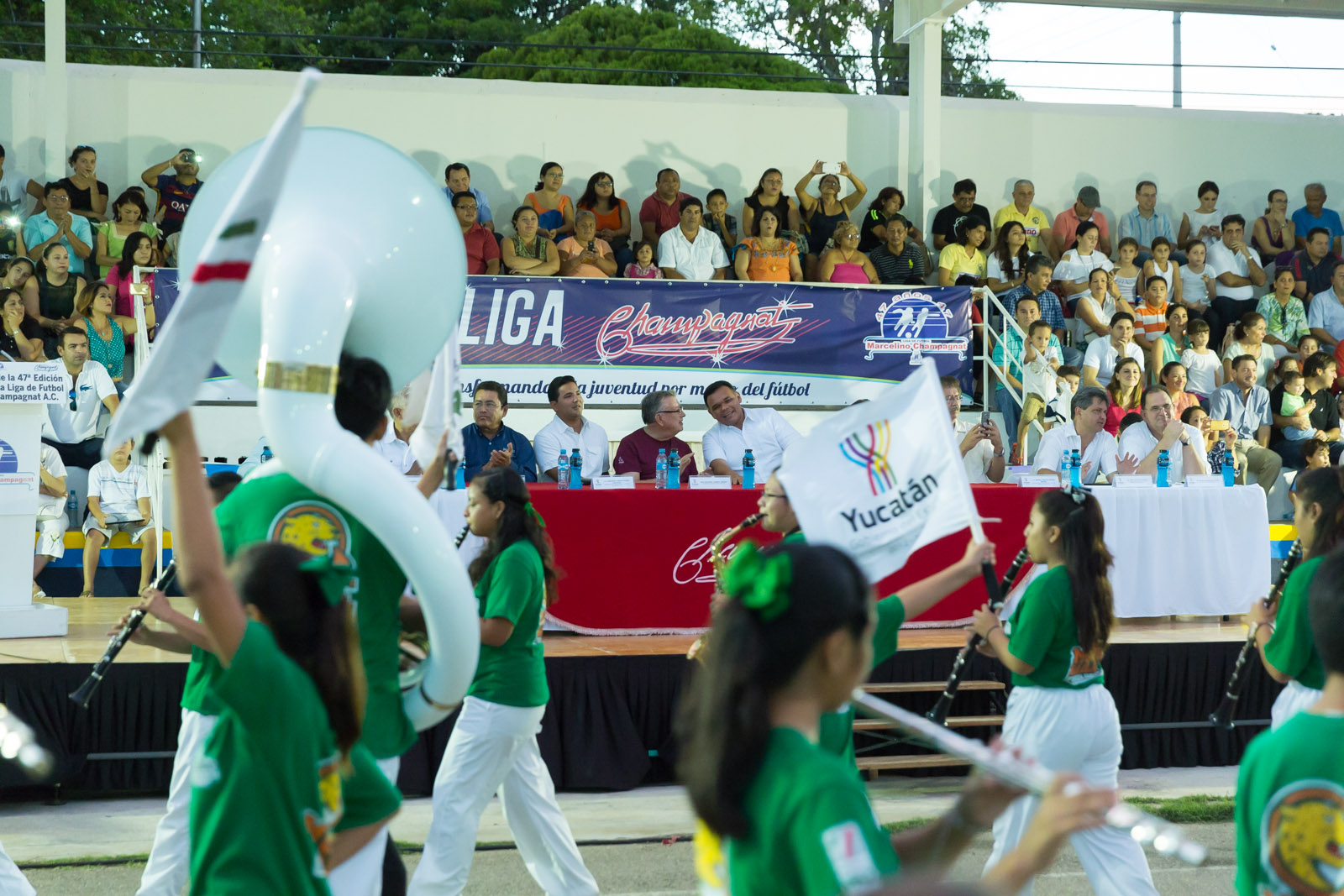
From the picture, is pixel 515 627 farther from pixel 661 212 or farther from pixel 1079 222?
pixel 1079 222

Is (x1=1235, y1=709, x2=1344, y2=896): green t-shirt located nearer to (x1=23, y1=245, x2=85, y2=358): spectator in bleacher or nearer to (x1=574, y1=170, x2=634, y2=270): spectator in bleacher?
(x1=23, y1=245, x2=85, y2=358): spectator in bleacher

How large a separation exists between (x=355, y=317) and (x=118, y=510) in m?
7.60

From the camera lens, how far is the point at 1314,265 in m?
14.6

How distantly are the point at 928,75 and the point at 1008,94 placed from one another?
48.4 ft

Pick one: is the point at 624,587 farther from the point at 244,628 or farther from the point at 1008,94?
the point at 1008,94

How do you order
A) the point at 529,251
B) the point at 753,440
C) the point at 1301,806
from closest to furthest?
the point at 1301,806 < the point at 753,440 < the point at 529,251

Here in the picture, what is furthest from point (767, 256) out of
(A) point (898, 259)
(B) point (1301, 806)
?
(B) point (1301, 806)

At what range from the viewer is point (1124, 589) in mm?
8547

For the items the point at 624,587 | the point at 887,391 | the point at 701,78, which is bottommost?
the point at 624,587

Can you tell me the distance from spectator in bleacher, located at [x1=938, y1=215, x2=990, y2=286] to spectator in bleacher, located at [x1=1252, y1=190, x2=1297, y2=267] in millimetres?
3541

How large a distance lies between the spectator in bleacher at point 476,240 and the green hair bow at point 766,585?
10.7 metres

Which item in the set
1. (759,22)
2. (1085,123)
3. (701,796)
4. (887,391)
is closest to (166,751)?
(887,391)

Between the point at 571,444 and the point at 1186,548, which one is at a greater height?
the point at 571,444

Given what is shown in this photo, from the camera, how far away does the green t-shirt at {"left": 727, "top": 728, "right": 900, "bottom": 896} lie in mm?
1646
